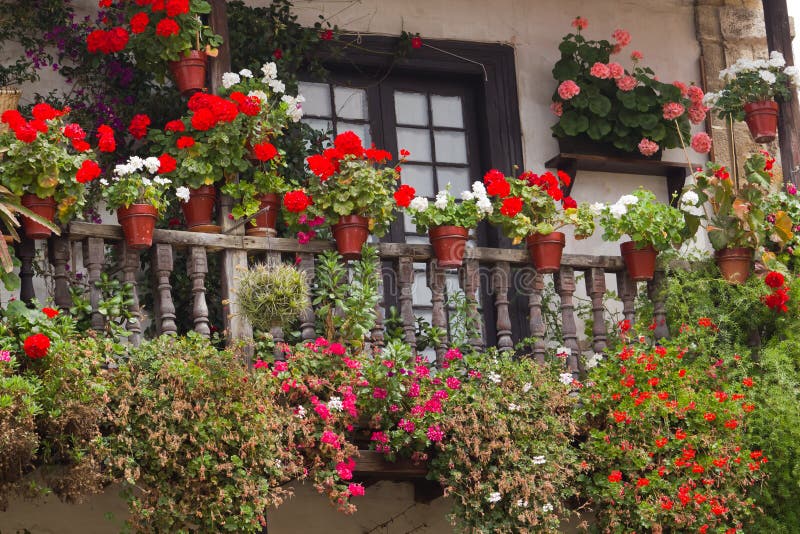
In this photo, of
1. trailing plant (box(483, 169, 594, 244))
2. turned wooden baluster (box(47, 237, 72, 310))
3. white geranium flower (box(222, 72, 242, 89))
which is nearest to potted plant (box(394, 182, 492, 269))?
trailing plant (box(483, 169, 594, 244))

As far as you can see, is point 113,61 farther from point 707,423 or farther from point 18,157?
point 707,423

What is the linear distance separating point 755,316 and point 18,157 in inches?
160

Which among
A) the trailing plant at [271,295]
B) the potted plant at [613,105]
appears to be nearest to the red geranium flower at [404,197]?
the trailing plant at [271,295]

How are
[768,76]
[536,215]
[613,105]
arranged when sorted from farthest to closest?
[613,105] < [768,76] < [536,215]

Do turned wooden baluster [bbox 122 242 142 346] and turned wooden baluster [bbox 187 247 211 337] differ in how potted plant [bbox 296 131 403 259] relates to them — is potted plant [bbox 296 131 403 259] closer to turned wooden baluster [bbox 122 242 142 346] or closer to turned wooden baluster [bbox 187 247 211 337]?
turned wooden baluster [bbox 187 247 211 337]

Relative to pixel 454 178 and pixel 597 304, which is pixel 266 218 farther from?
pixel 454 178

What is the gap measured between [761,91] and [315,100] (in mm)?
2804

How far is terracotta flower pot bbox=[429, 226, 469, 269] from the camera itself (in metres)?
7.57

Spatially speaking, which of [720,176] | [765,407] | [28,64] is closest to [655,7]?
[720,176]

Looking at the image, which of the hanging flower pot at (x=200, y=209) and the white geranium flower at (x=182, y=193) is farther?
the hanging flower pot at (x=200, y=209)

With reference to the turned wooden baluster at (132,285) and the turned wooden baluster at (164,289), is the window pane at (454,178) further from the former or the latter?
the turned wooden baluster at (132,285)

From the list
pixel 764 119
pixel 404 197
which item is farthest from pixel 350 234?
pixel 764 119

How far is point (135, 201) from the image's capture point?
6.92 m

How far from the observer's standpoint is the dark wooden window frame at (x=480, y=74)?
9133 millimetres
